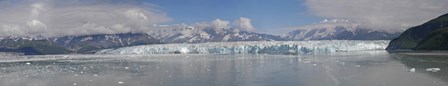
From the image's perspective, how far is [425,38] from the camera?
94.9m

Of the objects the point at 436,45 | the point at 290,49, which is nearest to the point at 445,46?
the point at 436,45

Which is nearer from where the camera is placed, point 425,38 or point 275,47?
point 275,47

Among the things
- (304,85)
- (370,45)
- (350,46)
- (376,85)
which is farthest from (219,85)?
(370,45)

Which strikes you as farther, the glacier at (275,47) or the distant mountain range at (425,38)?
the distant mountain range at (425,38)

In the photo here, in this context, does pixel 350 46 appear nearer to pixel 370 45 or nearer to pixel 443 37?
pixel 370 45

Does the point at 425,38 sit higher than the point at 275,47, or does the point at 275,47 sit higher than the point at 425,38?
the point at 425,38

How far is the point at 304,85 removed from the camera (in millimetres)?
17359

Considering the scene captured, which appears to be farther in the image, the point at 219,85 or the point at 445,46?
the point at 445,46

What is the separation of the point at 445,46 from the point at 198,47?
49244mm

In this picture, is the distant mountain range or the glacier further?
the distant mountain range

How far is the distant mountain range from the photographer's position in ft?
277

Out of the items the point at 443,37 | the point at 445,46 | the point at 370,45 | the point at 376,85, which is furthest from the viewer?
the point at 370,45

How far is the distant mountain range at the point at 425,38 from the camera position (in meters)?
84.4

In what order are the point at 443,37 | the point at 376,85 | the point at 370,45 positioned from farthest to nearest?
the point at 370,45 → the point at 443,37 → the point at 376,85
